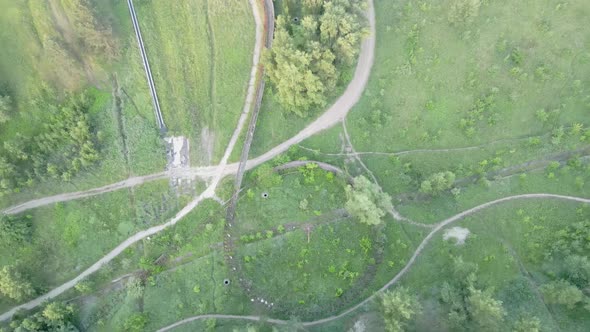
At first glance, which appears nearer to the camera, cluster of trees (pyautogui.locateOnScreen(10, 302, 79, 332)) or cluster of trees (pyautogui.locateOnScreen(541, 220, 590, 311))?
cluster of trees (pyautogui.locateOnScreen(541, 220, 590, 311))

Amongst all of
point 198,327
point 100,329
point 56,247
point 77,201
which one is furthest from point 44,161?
point 198,327

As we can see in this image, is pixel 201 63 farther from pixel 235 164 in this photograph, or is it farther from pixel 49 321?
pixel 49 321

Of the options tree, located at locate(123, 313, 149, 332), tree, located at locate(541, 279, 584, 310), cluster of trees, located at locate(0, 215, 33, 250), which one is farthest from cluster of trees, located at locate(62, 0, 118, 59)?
tree, located at locate(541, 279, 584, 310)

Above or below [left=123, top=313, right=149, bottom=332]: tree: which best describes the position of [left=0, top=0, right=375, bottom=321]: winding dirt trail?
above

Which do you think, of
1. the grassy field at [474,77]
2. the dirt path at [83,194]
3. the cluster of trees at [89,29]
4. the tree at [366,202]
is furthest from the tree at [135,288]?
the grassy field at [474,77]

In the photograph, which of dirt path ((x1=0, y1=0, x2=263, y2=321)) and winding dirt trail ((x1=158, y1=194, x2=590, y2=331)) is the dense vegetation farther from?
dirt path ((x1=0, y1=0, x2=263, y2=321))
